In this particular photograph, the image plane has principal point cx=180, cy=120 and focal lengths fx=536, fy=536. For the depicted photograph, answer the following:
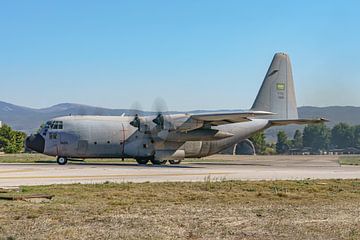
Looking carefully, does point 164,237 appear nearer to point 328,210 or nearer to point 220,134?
point 328,210

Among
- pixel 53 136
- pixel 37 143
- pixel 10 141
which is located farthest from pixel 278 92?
pixel 10 141

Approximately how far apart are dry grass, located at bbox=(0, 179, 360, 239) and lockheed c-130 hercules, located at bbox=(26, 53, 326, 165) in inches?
752

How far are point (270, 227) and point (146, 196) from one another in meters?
6.67

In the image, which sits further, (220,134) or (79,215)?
(220,134)

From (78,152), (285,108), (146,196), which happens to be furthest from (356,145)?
(146,196)

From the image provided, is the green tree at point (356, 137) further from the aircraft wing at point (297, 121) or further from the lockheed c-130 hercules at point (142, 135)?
the lockheed c-130 hercules at point (142, 135)

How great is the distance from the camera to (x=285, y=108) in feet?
155

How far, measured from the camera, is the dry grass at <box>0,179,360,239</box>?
1167 cm

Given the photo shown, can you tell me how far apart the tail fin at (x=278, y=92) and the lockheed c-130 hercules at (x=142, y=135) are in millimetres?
1944

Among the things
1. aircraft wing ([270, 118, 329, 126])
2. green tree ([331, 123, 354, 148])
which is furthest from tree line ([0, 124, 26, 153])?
green tree ([331, 123, 354, 148])

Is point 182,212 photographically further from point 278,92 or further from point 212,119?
point 278,92

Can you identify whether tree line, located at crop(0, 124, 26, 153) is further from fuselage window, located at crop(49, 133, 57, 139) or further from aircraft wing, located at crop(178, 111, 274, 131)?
aircraft wing, located at crop(178, 111, 274, 131)

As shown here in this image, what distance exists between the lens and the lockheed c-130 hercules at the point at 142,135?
4044cm

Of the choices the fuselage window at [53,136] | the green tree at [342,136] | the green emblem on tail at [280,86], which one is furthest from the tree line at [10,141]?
the green tree at [342,136]
